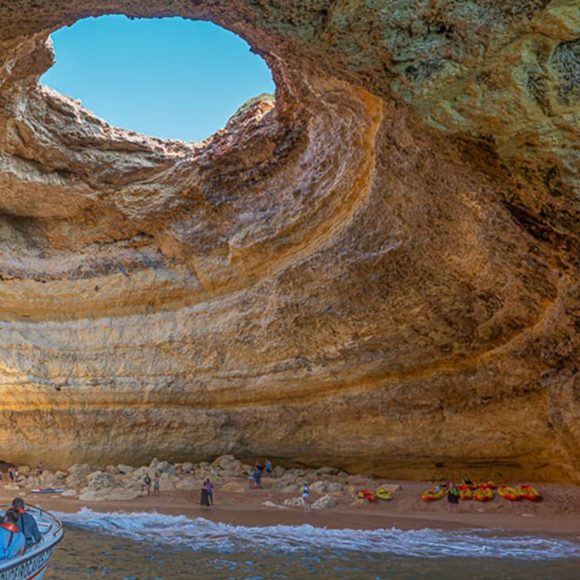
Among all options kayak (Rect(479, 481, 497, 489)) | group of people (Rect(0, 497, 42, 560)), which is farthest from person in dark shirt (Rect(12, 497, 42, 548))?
kayak (Rect(479, 481, 497, 489))

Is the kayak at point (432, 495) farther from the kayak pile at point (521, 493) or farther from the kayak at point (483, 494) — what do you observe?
the kayak pile at point (521, 493)

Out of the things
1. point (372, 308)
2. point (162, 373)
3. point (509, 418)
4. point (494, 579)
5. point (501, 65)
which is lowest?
point (494, 579)

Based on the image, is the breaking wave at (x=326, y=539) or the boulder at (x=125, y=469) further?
the boulder at (x=125, y=469)

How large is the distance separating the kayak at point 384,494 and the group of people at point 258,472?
3.25 m

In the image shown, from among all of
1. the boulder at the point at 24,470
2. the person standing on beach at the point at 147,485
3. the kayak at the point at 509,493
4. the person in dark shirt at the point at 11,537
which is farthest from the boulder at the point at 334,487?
the boulder at the point at 24,470

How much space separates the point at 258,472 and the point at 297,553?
581 cm

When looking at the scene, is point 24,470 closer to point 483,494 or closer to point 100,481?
point 100,481

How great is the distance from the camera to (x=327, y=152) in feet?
39.2

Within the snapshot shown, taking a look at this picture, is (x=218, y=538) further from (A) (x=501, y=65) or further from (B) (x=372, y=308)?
(A) (x=501, y=65)

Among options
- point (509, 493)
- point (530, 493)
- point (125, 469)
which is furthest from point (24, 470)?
point (530, 493)

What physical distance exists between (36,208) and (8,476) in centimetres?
847

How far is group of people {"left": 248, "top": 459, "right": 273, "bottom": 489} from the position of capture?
1472cm

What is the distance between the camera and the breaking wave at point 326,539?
912cm

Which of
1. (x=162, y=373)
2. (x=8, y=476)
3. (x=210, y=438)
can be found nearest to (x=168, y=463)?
(x=210, y=438)
